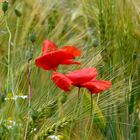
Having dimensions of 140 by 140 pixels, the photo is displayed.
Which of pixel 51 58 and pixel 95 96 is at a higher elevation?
pixel 51 58

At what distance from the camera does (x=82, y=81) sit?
1.17m

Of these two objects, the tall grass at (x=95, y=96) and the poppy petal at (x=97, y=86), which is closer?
the poppy petal at (x=97, y=86)

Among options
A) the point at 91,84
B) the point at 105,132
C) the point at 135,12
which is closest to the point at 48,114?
the point at 91,84

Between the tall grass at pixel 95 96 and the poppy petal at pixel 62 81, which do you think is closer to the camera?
the poppy petal at pixel 62 81

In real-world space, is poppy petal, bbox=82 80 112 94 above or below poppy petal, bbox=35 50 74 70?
below

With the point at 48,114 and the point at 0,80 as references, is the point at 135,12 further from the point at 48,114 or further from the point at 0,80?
the point at 48,114

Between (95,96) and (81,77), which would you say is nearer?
(81,77)

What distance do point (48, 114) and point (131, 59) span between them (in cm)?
43

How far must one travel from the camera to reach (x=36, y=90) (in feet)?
4.87

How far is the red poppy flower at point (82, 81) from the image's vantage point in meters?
1.14

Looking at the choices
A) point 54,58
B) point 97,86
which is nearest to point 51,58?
point 54,58

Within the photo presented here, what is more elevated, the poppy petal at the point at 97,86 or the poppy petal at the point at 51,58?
the poppy petal at the point at 51,58

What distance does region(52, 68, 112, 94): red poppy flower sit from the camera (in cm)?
114

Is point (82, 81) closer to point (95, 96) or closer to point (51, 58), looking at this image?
point (51, 58)
